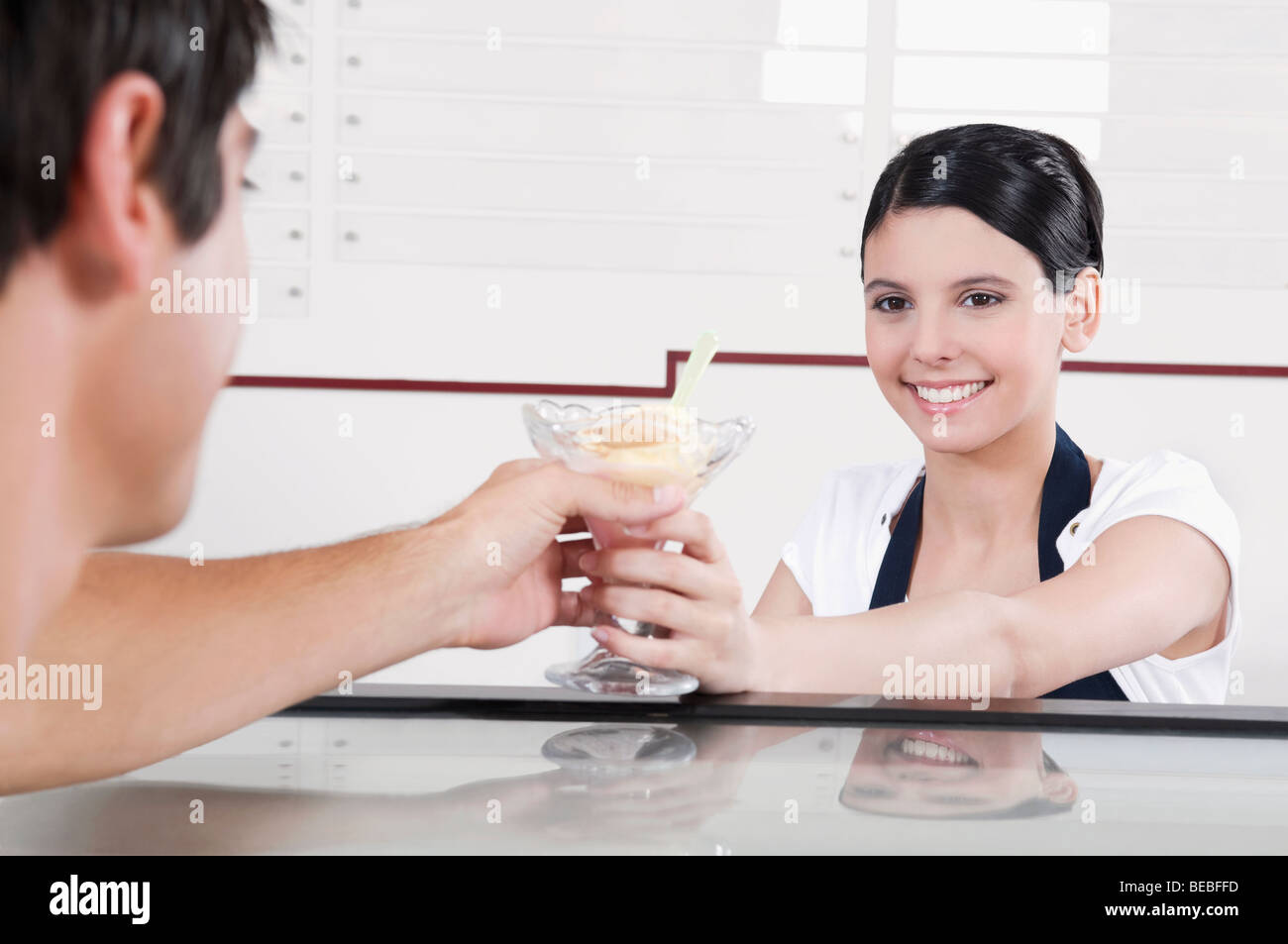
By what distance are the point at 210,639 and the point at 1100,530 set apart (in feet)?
3.50

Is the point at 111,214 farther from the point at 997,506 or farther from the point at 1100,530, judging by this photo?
the point at 997,506

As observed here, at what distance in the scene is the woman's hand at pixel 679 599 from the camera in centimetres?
92

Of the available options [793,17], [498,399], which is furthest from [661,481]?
[793,17]

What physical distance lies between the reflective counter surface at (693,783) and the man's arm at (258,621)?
3 centimetres

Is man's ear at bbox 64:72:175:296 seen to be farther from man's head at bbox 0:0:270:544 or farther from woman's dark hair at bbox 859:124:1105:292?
woman's dark hair at bbox 859:124:1105:292

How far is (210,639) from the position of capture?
75 cm

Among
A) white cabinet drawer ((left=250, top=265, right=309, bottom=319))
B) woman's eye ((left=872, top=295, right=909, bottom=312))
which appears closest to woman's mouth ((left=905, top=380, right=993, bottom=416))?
woman's eye ((left=872, top=295, right=909, bottom=312))

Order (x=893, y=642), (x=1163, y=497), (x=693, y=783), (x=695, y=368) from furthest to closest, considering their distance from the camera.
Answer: (x=1163, y=497)
(x=893, y=642)
(x=695, y=368)
(x=693, y=783)

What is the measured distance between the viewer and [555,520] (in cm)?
89

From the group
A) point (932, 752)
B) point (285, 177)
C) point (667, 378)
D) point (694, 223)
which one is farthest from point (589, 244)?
point (932, 752)

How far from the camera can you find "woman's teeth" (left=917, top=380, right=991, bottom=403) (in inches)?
60.4

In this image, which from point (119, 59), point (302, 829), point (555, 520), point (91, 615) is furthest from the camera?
point (555, 520)

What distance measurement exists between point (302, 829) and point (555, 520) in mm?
344
